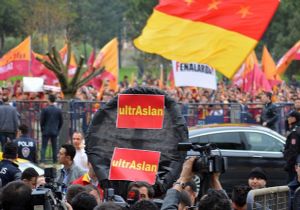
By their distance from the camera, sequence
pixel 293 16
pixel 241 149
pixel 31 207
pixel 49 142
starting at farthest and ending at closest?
pixel 293 16 → pixel 49 142 → pixel 241 149 → pixel 31 207

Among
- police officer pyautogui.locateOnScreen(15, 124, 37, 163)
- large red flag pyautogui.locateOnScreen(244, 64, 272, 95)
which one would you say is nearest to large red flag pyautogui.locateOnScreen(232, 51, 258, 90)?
large red flag pyautogui.locateOnScreen(244, 64, 272, 95)

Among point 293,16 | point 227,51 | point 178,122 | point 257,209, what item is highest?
point 293,16

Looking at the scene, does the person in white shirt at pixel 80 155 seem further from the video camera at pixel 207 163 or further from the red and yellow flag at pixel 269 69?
the red and yellow flag at pixel 269 69

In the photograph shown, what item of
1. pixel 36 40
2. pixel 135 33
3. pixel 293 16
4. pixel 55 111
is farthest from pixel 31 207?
pixel 135 33

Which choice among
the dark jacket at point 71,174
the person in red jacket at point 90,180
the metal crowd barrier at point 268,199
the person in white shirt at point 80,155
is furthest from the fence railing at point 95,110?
the metal crowd barrier at point 268,199

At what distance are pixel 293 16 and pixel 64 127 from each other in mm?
41397

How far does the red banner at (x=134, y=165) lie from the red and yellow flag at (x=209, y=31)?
9.32 m

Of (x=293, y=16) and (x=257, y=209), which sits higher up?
(x=293, y=16)

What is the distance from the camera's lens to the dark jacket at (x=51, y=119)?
23.4 meters

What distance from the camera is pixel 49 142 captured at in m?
25.1

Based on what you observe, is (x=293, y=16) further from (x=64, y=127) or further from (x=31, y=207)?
(x=31, y=207)

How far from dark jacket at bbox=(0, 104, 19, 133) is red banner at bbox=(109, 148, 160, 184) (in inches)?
515

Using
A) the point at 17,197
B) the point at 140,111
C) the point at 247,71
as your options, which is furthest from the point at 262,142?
the point at 247,71

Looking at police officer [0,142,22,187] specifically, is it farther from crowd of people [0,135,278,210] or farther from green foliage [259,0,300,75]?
green foliage [259,0,300,75]
